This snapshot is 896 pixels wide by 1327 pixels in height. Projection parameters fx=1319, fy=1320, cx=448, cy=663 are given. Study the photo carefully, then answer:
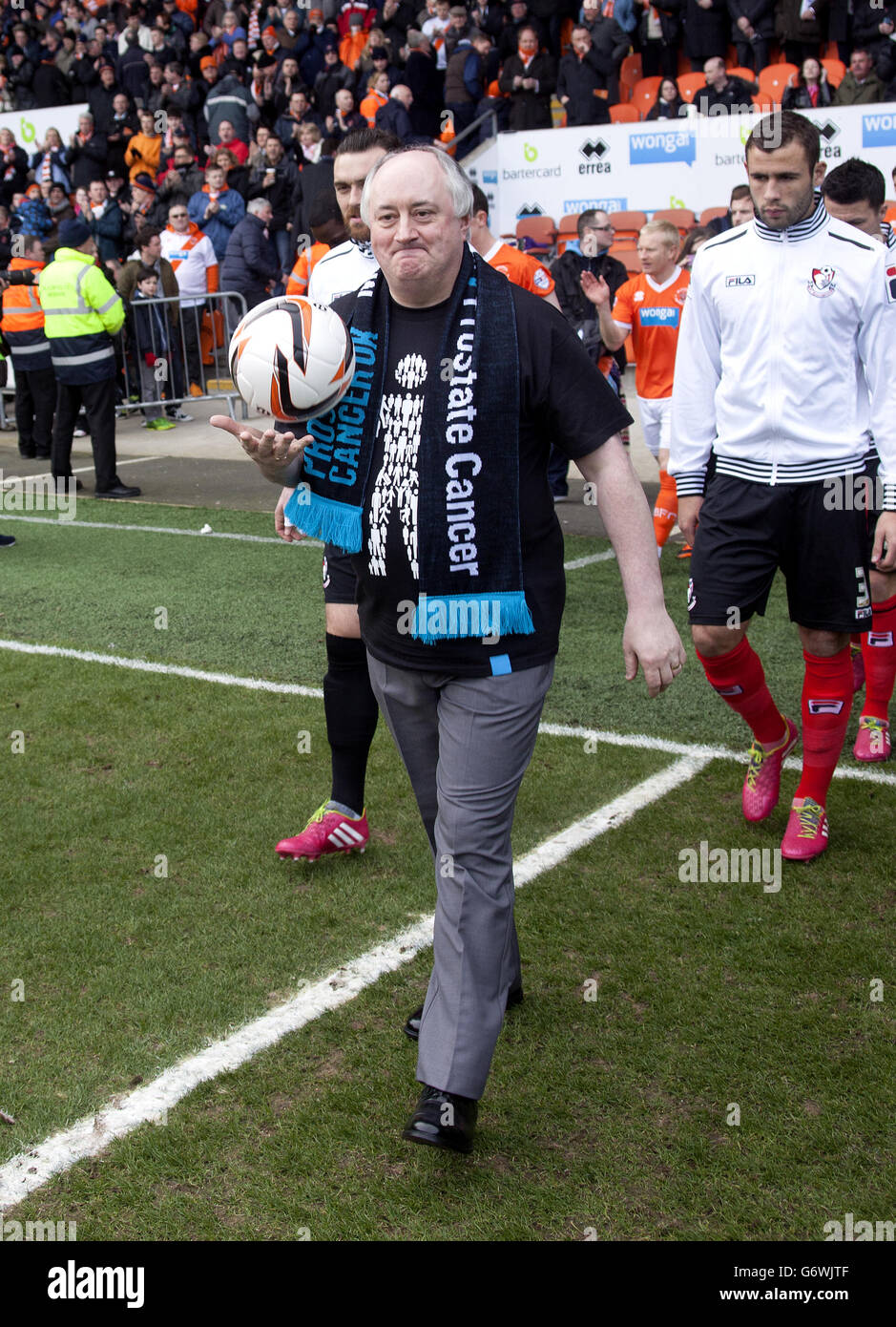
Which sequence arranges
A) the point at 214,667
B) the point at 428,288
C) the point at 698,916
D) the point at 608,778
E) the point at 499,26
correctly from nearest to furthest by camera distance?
the point at 428,288
the point at 698,916
the point at 608,778
the point at 214,667
the point at 499,26

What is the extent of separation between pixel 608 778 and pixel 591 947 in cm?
132

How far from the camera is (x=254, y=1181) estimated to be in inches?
117

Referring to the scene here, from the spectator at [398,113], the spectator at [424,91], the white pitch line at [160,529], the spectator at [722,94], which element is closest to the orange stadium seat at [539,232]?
the spectator at [398,113]

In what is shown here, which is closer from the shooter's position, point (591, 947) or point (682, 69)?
point (591, 947)

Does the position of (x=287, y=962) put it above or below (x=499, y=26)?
below

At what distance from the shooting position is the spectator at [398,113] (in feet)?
59.4

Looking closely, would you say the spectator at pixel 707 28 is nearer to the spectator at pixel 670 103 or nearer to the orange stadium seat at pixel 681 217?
the spectator at pixel 670 103

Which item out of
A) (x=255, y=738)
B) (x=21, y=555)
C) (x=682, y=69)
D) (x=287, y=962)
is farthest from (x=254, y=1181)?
(x=682, y=69)

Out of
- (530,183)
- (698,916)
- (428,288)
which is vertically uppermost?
(530,183)

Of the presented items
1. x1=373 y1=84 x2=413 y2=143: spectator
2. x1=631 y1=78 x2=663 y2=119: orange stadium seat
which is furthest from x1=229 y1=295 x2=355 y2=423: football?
x1=631 y1=78 x2=663 y2=119: orange stadium seat

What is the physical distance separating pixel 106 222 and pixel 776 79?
9948 mm

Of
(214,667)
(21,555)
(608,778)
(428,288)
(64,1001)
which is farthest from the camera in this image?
(21,555)

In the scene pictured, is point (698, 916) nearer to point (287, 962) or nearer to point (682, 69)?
point (287, 962)

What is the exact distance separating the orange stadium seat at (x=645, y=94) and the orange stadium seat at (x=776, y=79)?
184 cm
